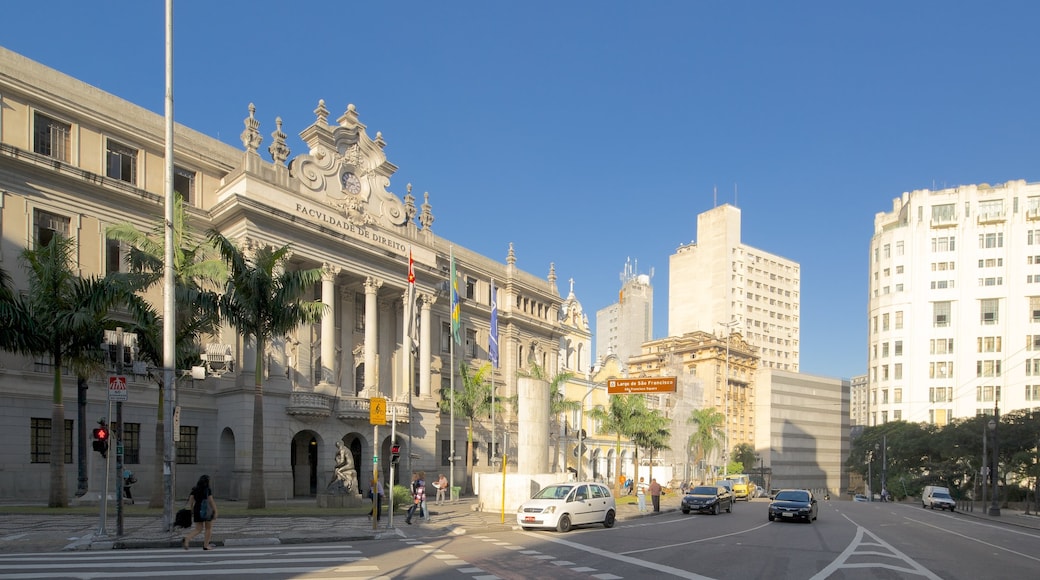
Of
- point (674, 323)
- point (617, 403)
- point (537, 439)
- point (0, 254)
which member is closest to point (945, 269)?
point (674, 323)

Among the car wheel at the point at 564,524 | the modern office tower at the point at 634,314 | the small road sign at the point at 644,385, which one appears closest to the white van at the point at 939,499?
the small road sign at the point at 644,385

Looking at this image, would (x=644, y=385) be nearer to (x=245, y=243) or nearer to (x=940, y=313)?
(x=245, y=243)

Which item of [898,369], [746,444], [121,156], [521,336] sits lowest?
[746,444]

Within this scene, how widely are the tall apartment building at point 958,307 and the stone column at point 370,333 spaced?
317 ft

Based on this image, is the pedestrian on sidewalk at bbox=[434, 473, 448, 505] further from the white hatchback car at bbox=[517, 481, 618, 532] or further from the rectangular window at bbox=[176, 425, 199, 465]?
the rectangular window at bbox=[176, 425, 199, 465]

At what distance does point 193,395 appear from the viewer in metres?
40.7

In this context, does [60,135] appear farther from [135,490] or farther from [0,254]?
[135,490]

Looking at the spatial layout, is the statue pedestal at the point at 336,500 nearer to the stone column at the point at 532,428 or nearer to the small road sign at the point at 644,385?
the stone column at the point at 532,428

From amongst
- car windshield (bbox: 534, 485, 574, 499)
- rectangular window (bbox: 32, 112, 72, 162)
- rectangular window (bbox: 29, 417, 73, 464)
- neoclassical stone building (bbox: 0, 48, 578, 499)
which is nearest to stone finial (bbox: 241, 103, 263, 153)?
neoclassical stone building (bbox: 0, 48, 578, 499)

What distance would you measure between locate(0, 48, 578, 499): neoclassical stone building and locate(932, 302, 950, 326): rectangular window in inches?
3562

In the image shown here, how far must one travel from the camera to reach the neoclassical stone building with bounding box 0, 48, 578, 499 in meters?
34.5

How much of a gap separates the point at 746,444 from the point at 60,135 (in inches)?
4725

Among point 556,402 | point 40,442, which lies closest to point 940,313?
point 556,402

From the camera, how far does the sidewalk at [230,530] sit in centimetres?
1831
